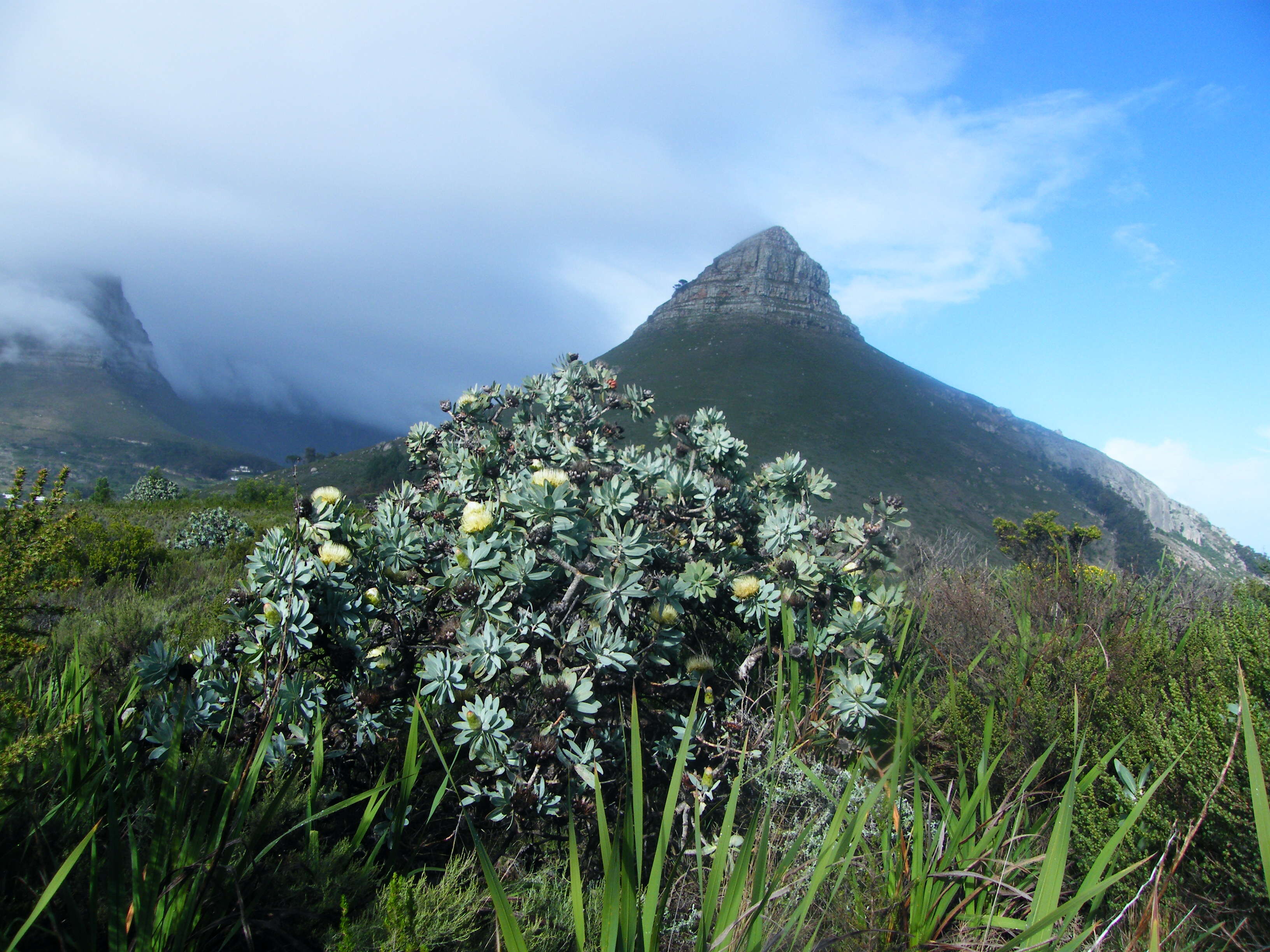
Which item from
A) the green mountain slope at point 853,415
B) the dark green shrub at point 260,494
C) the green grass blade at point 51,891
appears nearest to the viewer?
the green grass blade at point 51,891

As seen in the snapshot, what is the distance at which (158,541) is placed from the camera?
9.22m

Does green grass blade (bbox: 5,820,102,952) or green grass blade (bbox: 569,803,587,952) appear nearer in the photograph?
green grass blade (bbox: 5,820,102,952)

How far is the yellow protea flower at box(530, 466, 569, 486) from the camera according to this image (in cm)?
225

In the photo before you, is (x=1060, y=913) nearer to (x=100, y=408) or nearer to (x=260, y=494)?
(x=260, y=494)

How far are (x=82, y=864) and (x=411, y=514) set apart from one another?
163 cm

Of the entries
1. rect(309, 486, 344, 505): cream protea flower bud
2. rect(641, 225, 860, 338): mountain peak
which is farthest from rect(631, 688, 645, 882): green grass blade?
rect(641, 225, 860, 338): mountain peak

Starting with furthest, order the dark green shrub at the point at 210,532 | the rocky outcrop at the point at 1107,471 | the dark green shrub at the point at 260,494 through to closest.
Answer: the rocky outcrop at the point at 1107,471 < the dark green shrub at the point at 260,494 < the dark green shrub at the point at 210,532

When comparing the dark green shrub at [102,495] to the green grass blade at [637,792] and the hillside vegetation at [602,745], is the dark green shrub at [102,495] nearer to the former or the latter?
the hillside vegetation at [602,745]

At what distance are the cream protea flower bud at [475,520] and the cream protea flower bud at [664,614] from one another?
69cm

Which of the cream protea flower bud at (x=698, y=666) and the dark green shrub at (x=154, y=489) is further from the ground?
the cream protea flower bud at (x=698, y=666)

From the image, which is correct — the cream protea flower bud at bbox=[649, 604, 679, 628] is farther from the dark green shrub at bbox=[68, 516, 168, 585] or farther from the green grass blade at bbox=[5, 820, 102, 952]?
the dark green shrub at bbox=[68, 516, 168, 585]

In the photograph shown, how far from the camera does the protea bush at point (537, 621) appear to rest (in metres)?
1.95

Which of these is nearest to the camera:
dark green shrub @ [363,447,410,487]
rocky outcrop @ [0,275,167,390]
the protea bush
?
the protea bush

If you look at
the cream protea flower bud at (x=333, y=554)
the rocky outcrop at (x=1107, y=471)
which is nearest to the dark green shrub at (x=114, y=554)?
the cream protea flower bud at (x=333, y=554)
